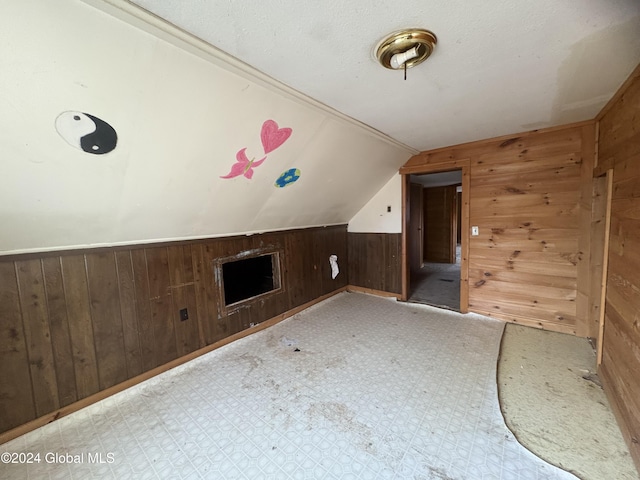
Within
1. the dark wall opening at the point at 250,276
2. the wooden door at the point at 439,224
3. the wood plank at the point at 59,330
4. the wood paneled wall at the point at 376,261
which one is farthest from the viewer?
the wooden door at the point at 439,224

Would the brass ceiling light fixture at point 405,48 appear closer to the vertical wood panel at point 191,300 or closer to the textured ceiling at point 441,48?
the textured ceiling at point 441,48

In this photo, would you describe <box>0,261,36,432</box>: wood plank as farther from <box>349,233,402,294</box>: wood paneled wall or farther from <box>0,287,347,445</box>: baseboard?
<box>349,233,402,294</box>: wood paneled wall

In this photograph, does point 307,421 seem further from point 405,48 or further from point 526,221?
point 526,221

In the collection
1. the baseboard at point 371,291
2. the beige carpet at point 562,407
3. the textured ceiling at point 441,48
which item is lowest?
the beige carpet at point 562,407

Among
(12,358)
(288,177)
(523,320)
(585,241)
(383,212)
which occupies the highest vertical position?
(288,177)

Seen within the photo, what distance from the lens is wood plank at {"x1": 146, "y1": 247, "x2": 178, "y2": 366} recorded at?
2.12 metres

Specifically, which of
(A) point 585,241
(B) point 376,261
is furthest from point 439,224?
(A) point 585,241

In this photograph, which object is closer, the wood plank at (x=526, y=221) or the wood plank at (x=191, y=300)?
the wood plank at (x=191, y=300)

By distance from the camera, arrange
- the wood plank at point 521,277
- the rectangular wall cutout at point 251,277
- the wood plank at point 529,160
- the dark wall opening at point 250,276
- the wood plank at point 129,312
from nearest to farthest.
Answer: the wood plank at point 129,312
the wood plank at point 529,160
the wood plank at point 521,277
the rectangular wall cutout at point 251,277
the dark wall opening at point 250,276

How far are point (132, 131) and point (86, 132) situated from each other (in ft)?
0.60

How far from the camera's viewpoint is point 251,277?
3404 mm

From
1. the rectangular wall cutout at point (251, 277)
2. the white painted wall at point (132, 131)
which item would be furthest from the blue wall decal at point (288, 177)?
the rectangular wall cutout at point (251, 277)

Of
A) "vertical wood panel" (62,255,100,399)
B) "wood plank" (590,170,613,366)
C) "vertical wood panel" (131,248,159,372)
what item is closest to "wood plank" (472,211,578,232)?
"wood plank" (590,170,613,366)

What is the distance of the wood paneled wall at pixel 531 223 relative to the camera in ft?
8.29
